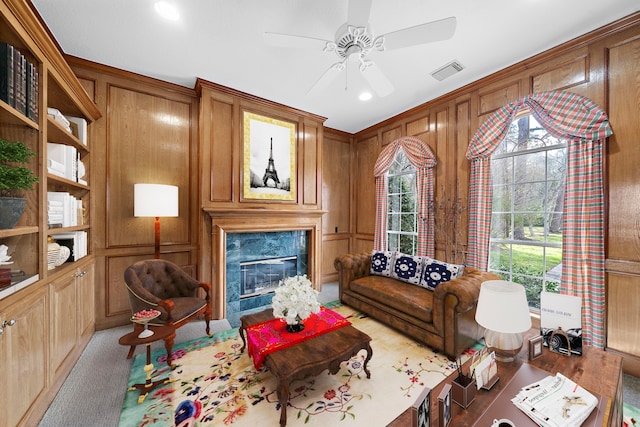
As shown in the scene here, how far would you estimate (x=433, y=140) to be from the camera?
356cm

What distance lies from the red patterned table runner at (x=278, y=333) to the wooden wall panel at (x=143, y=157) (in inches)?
A: 74.4

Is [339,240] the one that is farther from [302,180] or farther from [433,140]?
[433,140]

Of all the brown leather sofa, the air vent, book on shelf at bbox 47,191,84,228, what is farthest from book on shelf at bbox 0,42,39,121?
the air vent

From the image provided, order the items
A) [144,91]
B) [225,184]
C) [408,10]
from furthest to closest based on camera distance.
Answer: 1. [225,184]
2. [144,91]
3. [408,10]

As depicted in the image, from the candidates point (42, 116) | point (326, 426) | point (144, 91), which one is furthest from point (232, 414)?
point (144, 91)

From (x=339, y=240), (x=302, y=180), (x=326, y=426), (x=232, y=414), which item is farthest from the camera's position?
(x=339, y=240)

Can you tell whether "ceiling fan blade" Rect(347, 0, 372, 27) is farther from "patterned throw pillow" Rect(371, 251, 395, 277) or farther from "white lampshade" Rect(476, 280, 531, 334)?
"patterned throw pillow" Rect(371, 251, 395, 277)

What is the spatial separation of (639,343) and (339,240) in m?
3.77

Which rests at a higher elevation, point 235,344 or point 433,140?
point 433,140

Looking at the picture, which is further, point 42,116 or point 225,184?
point 225,184

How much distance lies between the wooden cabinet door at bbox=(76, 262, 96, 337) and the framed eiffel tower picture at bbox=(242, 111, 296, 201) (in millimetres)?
1799

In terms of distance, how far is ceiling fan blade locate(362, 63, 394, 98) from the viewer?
80.4 inches

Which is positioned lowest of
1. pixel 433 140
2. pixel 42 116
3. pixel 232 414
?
pixel 232 414

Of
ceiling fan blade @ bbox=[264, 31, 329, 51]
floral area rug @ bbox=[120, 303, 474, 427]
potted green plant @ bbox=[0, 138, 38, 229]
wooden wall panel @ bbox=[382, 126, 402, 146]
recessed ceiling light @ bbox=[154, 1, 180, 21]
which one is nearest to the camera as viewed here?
potted green plant @ bbox=[0, 138, 38, 229]
